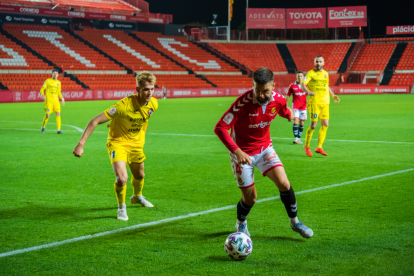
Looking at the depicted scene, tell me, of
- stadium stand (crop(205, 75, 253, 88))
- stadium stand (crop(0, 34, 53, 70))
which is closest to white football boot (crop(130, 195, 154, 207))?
stadium stand (crop(0, 34, 53, 70))

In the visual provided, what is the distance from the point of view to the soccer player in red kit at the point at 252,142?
15.9 ft

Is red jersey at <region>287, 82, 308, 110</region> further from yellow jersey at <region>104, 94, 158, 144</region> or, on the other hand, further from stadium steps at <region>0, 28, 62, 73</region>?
stadium steps at <region>0, 28, 62, 73</region>

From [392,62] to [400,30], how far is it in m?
5.86

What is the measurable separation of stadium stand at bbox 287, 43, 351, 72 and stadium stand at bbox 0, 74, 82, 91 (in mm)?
29759

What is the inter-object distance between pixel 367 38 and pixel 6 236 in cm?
6281

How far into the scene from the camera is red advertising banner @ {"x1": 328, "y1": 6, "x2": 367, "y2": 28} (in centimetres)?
6119

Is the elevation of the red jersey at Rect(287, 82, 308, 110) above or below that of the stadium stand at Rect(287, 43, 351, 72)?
below

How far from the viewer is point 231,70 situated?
53.9 metres

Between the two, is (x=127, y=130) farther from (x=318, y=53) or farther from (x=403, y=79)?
(x=318, y=53)

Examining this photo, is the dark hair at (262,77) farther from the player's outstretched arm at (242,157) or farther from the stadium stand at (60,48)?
the stadium stand at (60,48)

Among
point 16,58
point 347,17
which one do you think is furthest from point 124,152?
point 347,17

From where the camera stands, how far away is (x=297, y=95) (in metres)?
14.3

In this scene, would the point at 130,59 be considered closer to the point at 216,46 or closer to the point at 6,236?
the point at 216,46

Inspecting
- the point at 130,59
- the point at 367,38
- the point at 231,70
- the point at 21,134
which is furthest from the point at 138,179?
the point at 367,38
